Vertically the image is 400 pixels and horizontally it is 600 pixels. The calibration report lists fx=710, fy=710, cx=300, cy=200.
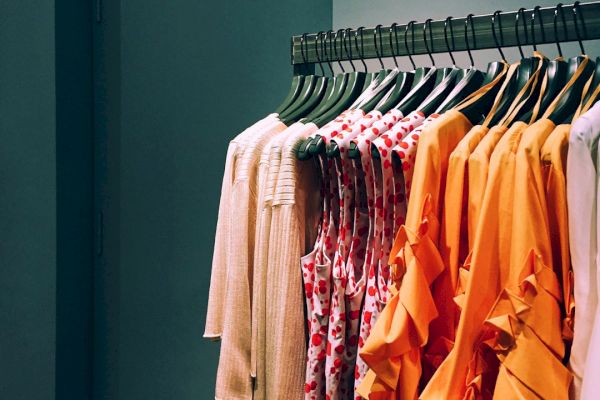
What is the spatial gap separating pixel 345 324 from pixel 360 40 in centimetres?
57

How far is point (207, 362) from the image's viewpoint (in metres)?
2.17

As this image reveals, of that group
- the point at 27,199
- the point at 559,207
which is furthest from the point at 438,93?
the point at 27,199

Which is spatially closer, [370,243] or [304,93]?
[370,243]

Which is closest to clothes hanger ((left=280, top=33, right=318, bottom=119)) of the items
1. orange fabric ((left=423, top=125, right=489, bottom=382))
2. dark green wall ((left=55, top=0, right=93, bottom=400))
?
orange fabric ((left=423, top=125, right=489, bottom=382))

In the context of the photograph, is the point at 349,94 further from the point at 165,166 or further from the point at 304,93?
the point at 165,166

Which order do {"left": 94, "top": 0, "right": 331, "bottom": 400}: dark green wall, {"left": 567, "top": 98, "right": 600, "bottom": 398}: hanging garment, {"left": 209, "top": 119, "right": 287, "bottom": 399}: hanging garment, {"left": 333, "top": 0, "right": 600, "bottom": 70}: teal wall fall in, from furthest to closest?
{"left": 94, "top": 0, "right": 331, "bottom": 400}: dark green wall
{"left": 333, "top": 0, "right": 600, "bottom": 70}: teal wall
{"left": 209, "top": 119, "right": 287, "bottom": 399}: hanging garment
{"left": 567, "top": 98, "right": 600, "bottom": 398}: hanging garment

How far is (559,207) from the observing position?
3.35 feet

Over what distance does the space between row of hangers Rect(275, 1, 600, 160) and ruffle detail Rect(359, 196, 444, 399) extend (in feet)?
0.61

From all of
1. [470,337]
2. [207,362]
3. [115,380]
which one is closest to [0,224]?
[115,380]

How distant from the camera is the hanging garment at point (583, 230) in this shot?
3.08 feet

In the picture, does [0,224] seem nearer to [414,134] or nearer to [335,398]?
[335,398]

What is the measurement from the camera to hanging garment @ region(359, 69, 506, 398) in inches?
41.3

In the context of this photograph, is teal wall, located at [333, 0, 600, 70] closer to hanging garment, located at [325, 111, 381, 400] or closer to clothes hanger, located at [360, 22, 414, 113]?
clothes hanger, located at [360, 22, 414, 113]

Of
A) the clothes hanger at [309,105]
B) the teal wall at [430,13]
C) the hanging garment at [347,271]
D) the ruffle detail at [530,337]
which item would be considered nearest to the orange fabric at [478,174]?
the ruffle detail at [530,337]
